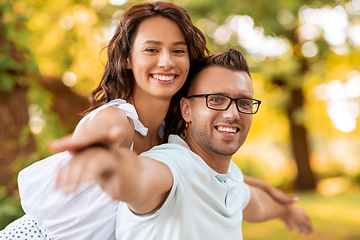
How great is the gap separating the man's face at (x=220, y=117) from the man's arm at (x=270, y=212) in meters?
0.94

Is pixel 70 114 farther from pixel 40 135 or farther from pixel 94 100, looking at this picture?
pixel 94 100

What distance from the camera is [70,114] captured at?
6.18 meters

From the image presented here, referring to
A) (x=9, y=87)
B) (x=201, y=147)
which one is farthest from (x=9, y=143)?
(x=201, y=147)

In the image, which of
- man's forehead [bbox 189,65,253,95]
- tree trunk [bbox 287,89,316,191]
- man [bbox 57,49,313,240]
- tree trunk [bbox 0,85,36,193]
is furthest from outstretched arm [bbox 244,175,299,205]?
tree trunk [bbox 287,89,316,191]

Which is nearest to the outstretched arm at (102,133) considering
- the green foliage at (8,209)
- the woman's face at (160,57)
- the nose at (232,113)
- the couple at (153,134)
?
the couple at (153,134)

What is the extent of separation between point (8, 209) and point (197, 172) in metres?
2.69

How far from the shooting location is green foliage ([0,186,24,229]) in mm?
3398

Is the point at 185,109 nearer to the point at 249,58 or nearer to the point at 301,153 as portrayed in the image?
the point at 249,58

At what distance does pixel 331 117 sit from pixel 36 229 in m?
8.55

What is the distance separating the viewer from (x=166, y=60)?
188 cm

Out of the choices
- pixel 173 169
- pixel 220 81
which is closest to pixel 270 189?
pixel 220 81

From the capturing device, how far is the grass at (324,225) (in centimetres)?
627

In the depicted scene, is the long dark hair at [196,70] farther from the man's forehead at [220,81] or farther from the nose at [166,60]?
the nose at [166,60]

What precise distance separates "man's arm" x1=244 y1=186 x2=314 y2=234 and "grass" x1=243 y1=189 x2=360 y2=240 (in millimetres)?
3598
